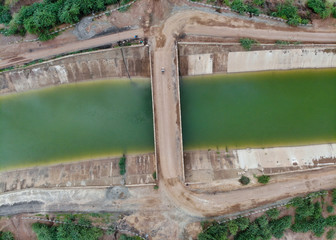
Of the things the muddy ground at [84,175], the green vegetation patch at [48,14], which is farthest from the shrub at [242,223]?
the green vegetation patch at [48,14]

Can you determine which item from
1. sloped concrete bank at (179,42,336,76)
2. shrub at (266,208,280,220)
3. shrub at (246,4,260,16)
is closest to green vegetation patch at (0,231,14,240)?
sloped concrete bank at (179,42,336,76)

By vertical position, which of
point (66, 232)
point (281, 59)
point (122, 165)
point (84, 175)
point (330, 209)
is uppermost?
point (281, 59)

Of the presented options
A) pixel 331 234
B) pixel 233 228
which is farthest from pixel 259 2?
pixel 331 234

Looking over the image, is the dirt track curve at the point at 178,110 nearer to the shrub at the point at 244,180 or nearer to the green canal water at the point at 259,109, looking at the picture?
the shrub at the point at 244,180

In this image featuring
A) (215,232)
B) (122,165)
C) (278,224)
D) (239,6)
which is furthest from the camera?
(122,165)

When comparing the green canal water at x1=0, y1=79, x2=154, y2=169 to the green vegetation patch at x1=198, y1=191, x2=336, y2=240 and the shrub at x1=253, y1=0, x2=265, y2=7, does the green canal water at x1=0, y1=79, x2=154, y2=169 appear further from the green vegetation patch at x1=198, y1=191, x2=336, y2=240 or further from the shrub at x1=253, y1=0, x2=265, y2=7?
the shrub at x1=253, y1=0, x2=265, y2=7

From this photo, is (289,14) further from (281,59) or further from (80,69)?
(80,69)

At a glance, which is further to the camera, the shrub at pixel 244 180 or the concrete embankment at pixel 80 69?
the concrete embankment at pixel 80 69
